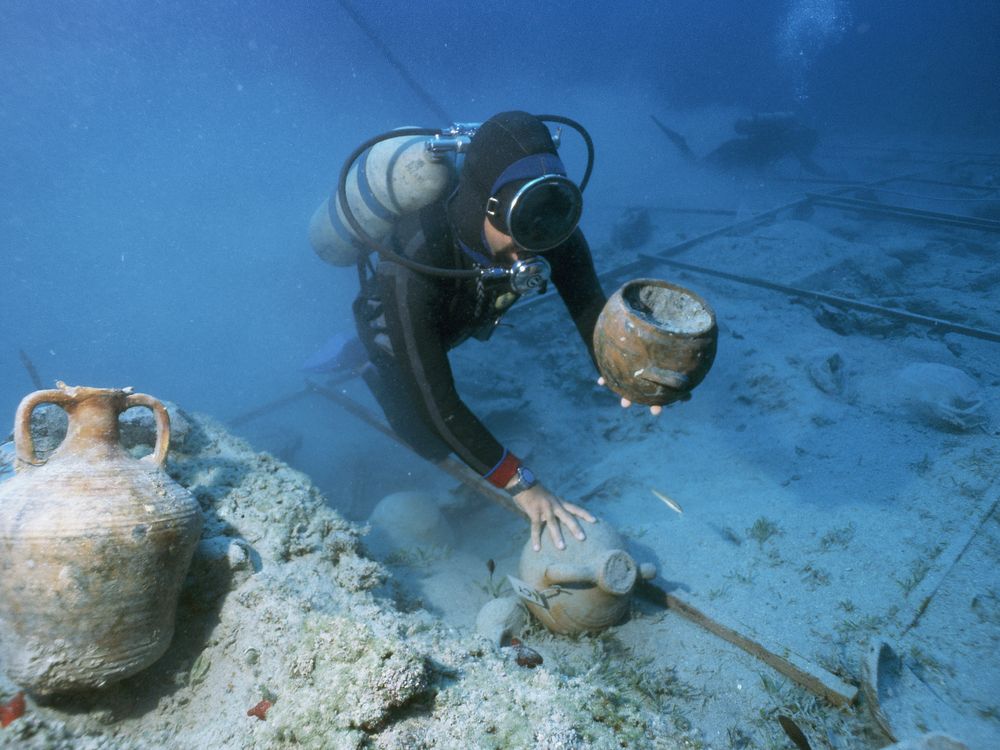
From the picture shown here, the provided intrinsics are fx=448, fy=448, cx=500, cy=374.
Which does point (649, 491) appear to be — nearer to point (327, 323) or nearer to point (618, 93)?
point (327, 323)

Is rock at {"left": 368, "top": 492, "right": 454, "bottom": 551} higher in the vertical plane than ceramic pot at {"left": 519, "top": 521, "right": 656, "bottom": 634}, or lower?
lower

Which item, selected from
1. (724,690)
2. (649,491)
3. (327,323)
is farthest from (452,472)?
(327,323)

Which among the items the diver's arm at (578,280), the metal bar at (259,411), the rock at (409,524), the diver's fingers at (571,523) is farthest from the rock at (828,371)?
the metal bar at (259,411)

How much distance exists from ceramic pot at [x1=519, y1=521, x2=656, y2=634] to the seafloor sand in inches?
8.6

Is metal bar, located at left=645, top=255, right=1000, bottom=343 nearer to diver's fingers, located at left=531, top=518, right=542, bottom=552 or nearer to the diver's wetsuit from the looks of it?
the diver's wetsuit

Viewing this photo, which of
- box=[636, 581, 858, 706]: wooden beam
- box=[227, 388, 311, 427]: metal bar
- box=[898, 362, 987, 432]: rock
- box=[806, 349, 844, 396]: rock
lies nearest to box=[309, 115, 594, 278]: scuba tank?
box=[636, 581, 858, 706]: wooden beam

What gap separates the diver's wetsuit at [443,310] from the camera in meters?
2.81

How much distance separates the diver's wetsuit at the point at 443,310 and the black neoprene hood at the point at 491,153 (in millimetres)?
300

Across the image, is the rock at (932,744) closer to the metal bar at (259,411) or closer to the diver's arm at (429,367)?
the diver's arm at (429,367)

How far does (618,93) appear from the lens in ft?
166

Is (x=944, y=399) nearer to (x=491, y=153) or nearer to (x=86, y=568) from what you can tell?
(x=491, y=153)

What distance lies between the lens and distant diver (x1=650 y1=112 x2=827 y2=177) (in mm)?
16797

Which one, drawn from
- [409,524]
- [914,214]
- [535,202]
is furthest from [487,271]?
[914,214]

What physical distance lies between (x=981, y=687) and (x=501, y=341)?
685 centimetres
